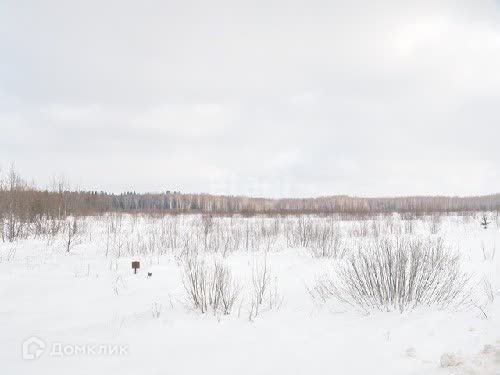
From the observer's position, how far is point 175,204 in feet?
277

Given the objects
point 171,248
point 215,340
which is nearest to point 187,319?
point 215,340

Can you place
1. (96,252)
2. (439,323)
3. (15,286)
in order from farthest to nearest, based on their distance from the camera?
(96,252) → (15,286) → (439,323)

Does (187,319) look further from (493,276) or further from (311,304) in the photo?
(493,276)

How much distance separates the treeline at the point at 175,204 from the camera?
1956 cm

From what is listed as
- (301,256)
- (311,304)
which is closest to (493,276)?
(311,304)

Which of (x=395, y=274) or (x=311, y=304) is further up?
(x=395, y=274)

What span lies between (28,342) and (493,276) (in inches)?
318

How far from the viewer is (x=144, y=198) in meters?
89.5

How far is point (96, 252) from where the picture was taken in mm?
12047

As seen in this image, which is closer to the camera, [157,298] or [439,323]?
[439,323]

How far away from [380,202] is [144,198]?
63.8 meters

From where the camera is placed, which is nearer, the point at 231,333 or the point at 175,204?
the point at 231,333

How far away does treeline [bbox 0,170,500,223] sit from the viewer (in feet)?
64.2

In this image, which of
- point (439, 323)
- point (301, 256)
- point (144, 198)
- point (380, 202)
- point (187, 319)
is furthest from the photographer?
point (380, 202)
